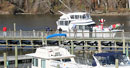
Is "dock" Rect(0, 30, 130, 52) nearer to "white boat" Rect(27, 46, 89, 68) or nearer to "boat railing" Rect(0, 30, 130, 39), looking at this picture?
"boat railing" Rect(0, 30, 130, 39)

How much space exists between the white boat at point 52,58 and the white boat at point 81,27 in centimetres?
1846

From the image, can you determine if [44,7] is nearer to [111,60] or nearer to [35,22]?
[35,22]

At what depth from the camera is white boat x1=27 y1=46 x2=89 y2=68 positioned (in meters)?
41.9

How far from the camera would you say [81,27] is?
65750 mm

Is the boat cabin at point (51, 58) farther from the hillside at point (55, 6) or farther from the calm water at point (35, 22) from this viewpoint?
the hillside at point (55, 6)

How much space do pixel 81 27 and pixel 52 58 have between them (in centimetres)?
2361

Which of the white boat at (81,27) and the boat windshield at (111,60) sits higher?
the white boat at (81,27)

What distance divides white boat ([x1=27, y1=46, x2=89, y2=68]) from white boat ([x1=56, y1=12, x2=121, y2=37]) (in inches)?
727

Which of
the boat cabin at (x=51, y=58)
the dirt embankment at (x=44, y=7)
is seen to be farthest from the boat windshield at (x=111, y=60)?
the dirt embankment at (x=44, y=7)

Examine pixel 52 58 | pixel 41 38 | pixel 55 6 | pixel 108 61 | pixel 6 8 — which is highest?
pixel 55 6

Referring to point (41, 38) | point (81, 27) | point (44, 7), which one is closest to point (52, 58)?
point (41, 38)

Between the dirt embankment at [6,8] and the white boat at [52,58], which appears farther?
the dirt embankment at [6,8]

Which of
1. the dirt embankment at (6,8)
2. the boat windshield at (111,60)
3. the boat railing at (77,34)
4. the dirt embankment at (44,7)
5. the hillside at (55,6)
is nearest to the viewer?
the boat windshield at (111,60)

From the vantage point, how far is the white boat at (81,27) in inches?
2451
